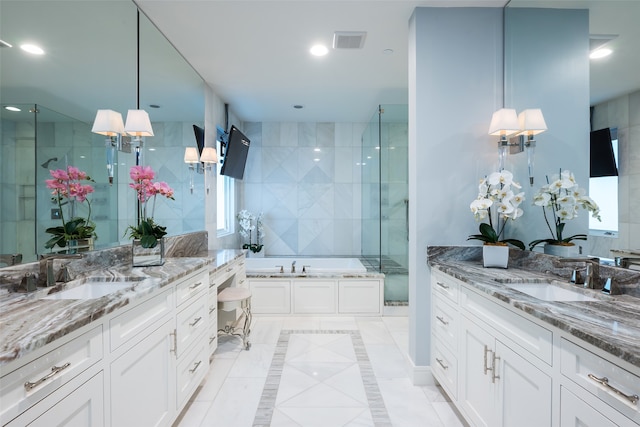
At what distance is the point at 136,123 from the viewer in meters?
2.03

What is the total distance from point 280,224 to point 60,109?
11.9 ft

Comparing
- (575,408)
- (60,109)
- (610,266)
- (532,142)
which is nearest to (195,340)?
(60,109)

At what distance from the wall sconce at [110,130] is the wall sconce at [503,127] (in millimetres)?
2388

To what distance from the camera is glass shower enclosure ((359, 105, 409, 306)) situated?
12.0 ft

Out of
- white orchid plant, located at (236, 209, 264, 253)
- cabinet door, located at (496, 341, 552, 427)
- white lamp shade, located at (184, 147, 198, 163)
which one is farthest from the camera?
white orchid plant, located at (236, 209, 264, 253)

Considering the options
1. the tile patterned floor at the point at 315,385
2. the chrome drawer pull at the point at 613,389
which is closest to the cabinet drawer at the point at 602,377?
the chrome drawer pull at the point at 613,389

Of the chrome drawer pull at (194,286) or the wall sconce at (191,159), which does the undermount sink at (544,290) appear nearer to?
the chrome drawer pull at (194,286)

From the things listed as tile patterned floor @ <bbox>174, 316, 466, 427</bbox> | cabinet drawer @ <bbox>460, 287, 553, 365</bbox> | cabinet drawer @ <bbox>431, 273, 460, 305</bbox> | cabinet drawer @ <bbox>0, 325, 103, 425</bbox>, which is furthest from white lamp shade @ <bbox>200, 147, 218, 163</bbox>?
cabinet drawer @ <bbox>460, 287, 553, 365</bbox>

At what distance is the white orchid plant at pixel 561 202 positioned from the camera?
1.56m

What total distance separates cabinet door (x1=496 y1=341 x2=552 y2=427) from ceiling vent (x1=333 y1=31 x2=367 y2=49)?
231 centimetres

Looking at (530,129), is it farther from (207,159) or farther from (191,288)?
(207,159)

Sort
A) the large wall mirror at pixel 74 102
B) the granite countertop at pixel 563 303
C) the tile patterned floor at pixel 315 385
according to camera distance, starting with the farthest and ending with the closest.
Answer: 1. the tile patterned floor at pixel 315 385
2. the large wall mirror at pixel 74 102
3. the granite countertop at pixel 563 303

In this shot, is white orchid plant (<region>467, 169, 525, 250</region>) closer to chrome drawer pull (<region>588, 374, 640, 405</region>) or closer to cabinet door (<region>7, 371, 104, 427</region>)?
chrome drawer pull (<region>588, 374, 640, 405</region>)

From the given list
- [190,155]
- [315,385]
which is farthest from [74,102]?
[315,385]
